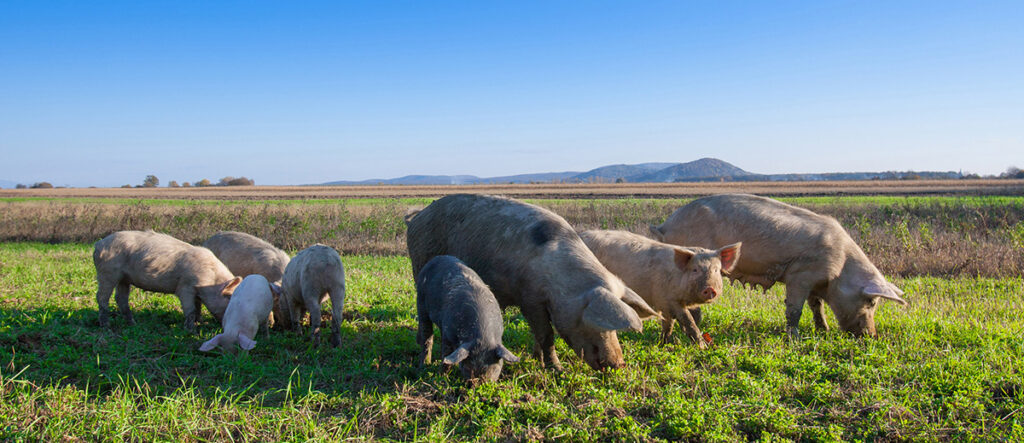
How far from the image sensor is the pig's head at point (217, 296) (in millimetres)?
7664

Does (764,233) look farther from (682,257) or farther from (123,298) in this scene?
(123,298)

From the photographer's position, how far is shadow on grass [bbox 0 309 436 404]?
17.6 feet

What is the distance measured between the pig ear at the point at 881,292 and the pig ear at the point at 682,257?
2398 mm

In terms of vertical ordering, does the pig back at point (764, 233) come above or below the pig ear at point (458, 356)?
above

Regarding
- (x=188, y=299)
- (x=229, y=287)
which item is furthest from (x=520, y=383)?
(x=188, y=299)

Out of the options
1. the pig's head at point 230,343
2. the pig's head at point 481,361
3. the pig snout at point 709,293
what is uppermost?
the pig snout at point 709,293

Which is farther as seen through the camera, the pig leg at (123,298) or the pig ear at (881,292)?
the pig leg at (123,298)

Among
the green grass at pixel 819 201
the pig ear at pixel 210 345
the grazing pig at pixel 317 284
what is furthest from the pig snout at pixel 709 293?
the green grass at pixel 819 201

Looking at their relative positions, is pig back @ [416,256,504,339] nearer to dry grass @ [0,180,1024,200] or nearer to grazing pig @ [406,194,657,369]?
grazing pig @ [406,194,657,369]

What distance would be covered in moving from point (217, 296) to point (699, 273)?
6.21m

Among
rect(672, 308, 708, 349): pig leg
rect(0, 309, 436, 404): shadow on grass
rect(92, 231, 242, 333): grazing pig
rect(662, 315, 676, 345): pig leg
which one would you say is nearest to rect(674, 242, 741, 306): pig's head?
rect(672, 308, 708, 349): pig leg

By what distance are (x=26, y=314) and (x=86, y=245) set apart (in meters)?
15.6

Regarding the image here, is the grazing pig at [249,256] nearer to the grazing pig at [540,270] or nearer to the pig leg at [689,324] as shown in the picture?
the grazing pig at [540,270]

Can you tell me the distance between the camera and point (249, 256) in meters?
9.14
